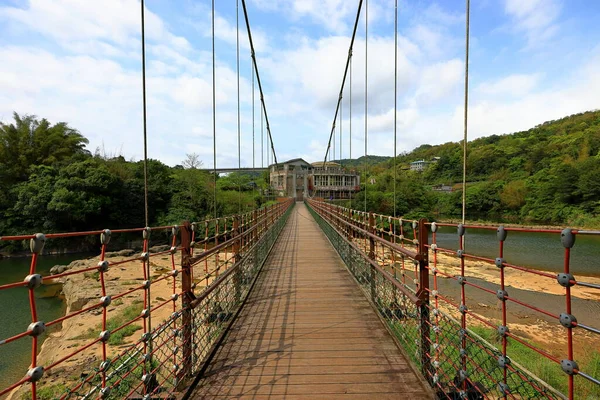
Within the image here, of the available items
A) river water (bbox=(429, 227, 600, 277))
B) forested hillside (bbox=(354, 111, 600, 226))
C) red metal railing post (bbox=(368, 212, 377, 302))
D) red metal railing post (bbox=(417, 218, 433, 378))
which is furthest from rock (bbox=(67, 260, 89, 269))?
forested hillside (bbox=(354, 111, 600, 226))

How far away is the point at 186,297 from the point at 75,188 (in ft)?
77.8

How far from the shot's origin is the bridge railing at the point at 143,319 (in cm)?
131

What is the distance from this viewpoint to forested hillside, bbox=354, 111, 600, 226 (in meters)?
26.1

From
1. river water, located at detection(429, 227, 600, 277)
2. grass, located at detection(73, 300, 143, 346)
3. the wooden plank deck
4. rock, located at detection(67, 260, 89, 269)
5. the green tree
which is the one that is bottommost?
river water, located at detection(429, 227, 600, 277)

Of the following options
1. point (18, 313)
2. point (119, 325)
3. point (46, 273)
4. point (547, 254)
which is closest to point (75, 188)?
point (46, 273)

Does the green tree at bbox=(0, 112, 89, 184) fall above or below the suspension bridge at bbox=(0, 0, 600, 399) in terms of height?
above

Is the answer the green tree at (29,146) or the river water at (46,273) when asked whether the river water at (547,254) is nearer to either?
the river water at (46,273)

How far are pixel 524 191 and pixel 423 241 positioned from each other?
40.3 metres

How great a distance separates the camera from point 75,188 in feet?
66.9

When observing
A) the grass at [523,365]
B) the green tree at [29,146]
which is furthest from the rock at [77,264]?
the grass at [523,365]

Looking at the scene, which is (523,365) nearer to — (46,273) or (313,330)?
(313,330)

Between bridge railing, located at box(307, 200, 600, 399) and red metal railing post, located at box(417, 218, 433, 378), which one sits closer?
bridge railing, located at box(307, 200, 600, 399)

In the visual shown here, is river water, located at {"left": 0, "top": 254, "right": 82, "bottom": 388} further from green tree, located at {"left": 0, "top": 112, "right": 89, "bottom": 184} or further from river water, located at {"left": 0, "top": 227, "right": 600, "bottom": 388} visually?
green tree, located at {"left": 0, "top": 112, "right": 89, "bottom": 184}

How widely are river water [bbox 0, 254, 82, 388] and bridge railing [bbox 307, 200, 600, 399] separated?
7593 millimetres
